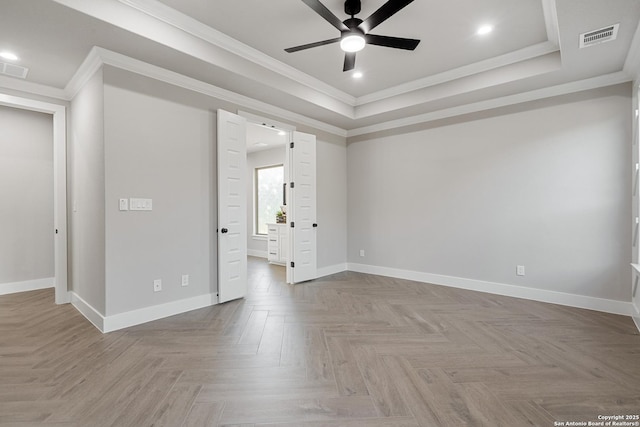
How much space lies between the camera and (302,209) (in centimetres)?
497

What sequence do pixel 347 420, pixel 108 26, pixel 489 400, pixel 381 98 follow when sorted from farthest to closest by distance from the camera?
pixel 381 98
pixel 108 26
pixel 489 400
pixel 347 420

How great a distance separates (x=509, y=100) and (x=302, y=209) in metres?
3.32

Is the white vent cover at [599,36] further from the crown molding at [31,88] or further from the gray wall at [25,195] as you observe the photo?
the gray wall at [25,195]

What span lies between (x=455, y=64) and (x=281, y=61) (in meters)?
2.17

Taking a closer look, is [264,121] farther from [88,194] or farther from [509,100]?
[509,100]

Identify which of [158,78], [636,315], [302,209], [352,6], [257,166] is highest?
[352,6]

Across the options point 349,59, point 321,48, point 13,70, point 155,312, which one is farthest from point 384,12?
point 13,70

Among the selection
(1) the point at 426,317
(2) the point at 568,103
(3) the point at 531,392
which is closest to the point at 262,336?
(1) the point at 426,317

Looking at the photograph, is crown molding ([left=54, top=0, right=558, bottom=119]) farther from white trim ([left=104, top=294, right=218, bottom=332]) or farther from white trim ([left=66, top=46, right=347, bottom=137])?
white trim ([left=104, top=294, right=218, bottom=332])

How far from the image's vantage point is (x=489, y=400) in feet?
6.20

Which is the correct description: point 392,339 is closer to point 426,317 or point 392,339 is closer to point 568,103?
point 426,317

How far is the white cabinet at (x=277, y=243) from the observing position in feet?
21.8

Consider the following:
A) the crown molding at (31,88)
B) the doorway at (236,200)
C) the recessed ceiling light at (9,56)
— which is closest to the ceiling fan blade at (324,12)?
the doorway at (236,200)

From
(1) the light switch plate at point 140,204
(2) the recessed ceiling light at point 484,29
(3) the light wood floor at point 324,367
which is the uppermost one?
(2) the recessed ceiling light at point 484,29
